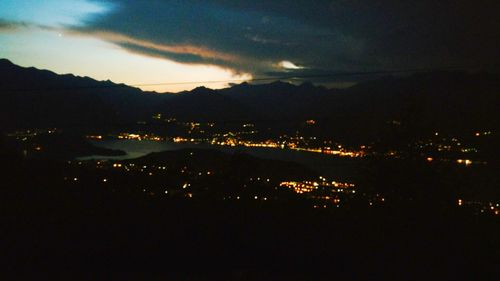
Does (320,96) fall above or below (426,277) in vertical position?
above

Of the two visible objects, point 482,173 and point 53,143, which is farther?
point 53,143

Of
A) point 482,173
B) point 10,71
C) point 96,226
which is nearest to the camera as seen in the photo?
point 96,226

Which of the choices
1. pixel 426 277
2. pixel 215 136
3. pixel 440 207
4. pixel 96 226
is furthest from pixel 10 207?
pixel 215 136

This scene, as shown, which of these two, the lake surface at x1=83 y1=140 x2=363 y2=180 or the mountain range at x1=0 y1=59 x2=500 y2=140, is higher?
the mountain range at x1=0 y1=59 x2=500 y2=140

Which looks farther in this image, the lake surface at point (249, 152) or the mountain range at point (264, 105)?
the lake surface at point (249, 152)

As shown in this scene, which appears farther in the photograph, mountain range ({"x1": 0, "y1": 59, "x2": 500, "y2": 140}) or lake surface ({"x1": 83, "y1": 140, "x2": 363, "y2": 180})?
lake surface ({"x1": 83, "y1": 140, "x2": 363, "y2": 180})

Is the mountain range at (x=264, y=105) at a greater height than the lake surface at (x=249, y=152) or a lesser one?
greater

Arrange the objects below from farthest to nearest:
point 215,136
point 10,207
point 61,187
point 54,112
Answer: point 54,112
point 215,136
point 61,187
point 10,207

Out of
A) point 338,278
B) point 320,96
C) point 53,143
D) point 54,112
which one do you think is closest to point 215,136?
point 53,143

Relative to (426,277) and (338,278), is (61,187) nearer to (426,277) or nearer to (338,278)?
(338,278)

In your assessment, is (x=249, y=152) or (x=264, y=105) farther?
(x=264, y=105)
